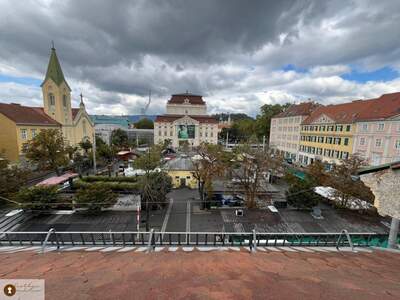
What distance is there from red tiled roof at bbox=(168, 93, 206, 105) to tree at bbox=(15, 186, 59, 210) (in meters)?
57.3

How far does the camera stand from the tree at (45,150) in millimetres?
22234

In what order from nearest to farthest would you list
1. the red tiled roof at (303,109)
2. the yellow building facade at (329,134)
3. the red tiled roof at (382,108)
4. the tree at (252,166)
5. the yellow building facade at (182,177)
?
the tree at (252,166) < the yellow building facade at (182,177) < the red tiled roof at (382,108) < the yellow building facade at (329,134) < the red tiled roof at (303,109)

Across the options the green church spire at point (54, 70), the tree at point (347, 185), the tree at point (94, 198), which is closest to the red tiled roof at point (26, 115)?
the green church spire at point (54, 70)

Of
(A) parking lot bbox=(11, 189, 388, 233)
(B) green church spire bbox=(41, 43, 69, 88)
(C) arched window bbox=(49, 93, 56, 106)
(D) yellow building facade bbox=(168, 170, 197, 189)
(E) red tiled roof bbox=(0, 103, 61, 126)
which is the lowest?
(A) parking lot bbox=(11, 189, 388, 233)

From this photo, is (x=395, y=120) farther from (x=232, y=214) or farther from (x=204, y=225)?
(x=204, y=225)

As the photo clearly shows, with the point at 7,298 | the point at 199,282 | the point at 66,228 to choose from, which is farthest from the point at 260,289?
the point at 66,228

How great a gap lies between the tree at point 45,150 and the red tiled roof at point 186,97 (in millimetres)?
49059

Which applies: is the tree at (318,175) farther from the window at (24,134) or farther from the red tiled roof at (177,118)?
the red tiled roof at (177,118)

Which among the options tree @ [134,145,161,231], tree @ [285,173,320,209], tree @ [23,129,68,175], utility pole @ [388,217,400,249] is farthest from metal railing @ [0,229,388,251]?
tree @ [23,129,68,175]

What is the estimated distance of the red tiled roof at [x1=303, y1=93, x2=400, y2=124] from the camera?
25062mm

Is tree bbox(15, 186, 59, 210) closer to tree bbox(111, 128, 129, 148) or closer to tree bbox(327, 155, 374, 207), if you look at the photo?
tree bbox(327, 155, 374, 207)

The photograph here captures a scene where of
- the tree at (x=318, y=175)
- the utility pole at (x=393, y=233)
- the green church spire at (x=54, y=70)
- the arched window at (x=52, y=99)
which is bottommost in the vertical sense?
the tree at (x=318, y=175)

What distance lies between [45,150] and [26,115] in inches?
588

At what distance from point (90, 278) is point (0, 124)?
3864 cm
